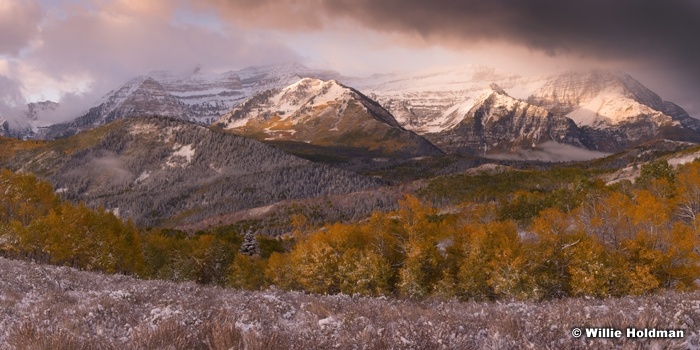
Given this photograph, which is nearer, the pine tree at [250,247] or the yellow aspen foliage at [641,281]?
the yellow aspen foliage at [641,281]

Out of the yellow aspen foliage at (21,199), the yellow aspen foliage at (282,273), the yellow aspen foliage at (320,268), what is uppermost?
the yellow aspen foliage at (21,199)

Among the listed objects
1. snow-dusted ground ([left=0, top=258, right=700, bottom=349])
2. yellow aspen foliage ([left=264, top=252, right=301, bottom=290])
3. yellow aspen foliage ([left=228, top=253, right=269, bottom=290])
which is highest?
snow-dusted ground ([left=0, top=258, right=700, bottom=349])

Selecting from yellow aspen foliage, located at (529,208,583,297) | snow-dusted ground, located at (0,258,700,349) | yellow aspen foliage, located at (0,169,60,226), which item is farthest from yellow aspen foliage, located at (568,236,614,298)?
yellow aspen foliage, located at (0,169,60,226)

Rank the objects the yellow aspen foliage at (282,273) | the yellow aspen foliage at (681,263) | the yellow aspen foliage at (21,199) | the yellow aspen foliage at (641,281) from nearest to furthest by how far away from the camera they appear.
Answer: the yellow aspen foliage at (641,281) → the yellow aspen foliage at (681,263) → the yellow aspen foliage at (282,273) → the yellow aspen foliage at (21,199)

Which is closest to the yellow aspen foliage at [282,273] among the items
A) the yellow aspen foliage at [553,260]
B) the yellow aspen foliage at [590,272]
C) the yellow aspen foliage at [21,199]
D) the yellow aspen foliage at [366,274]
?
the yellow aspen foliage at [366,274]

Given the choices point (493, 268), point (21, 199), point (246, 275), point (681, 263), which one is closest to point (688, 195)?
point (681, 263)

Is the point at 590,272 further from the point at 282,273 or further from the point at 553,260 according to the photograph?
the point at 282,273

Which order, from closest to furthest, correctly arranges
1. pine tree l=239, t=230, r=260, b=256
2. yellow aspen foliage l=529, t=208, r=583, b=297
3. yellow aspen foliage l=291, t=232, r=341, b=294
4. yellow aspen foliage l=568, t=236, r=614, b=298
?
1. yellow aspen foliage l=568, t=236, r=614, b=298
2. yellow aspen foliage l=529, t=208, r=583, b=297
3. yellow aspen foliage l=291, t=232, r=341, b=294
4. pine tree l=239, t=230, r=260, b=256

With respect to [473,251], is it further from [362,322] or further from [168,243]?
[168,243]

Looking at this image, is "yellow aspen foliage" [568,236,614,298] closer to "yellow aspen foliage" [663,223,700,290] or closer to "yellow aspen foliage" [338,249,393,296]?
"yellow aspen foliage" [663,223,700,290]

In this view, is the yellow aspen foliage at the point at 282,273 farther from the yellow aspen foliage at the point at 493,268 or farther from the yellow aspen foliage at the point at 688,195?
the yellow aspen foliage at the point at 688,195

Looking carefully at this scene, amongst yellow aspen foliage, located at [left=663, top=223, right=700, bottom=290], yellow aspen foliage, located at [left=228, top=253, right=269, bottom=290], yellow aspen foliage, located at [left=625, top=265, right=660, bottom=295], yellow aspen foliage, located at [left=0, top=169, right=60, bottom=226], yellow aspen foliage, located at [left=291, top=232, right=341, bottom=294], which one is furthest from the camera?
yellow aspen foliage, located at [left=228, top=253, right=269, bottom=290]

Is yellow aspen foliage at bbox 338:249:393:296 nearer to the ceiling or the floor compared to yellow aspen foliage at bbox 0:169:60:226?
nearer to the floor

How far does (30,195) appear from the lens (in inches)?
2719
